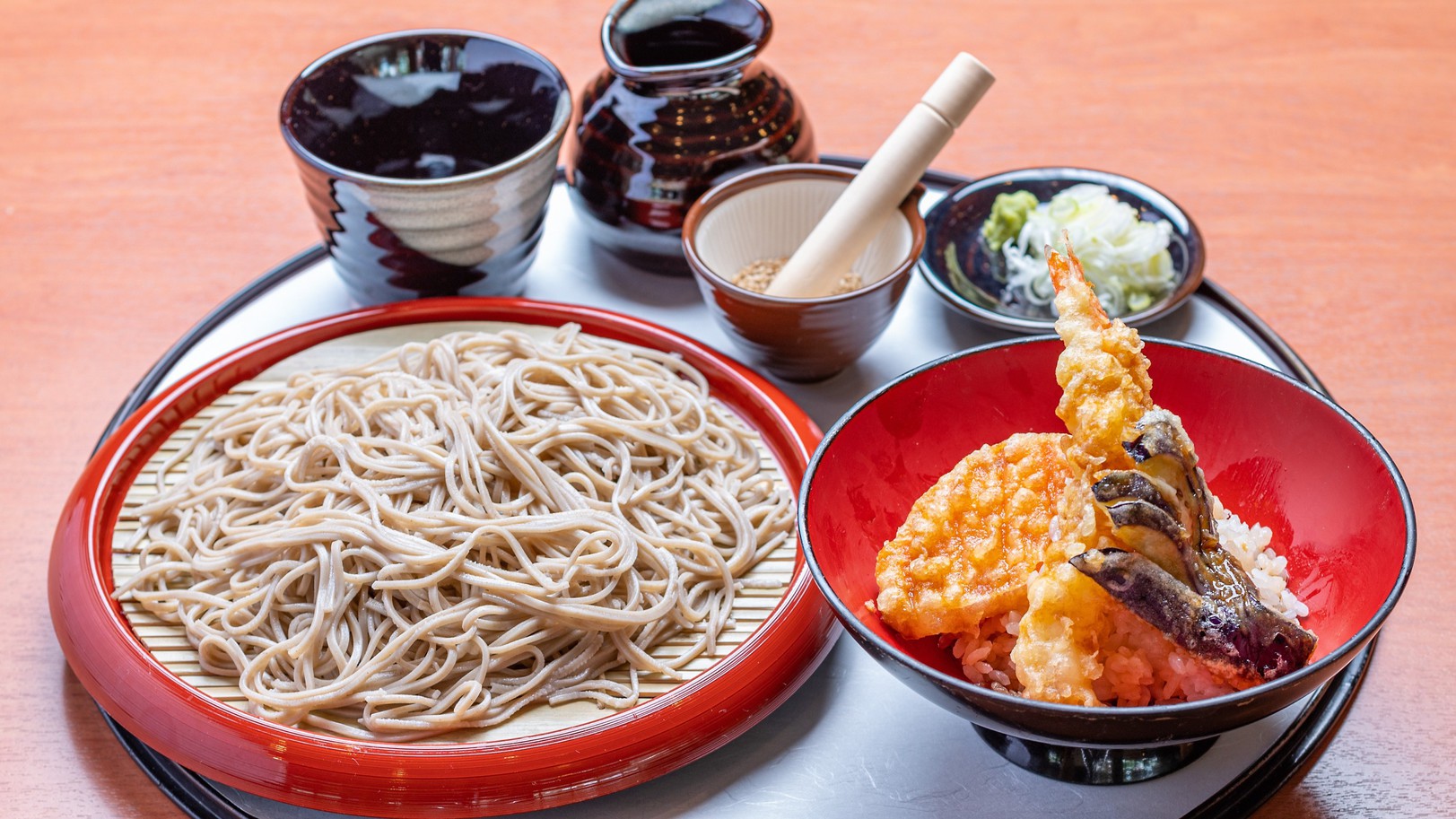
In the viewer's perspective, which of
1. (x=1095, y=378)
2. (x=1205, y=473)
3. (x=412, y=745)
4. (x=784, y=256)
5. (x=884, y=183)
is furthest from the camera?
(x=784, y=256)

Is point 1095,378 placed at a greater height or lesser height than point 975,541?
greater

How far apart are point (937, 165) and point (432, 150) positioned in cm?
113

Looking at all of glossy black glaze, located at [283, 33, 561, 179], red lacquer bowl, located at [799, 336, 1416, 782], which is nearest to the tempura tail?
red lacquer bowl, located at [799, 336, 1416, 782]

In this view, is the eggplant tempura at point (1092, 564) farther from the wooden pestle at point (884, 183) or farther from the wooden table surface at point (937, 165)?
the wooden pestle at point (884, 183)

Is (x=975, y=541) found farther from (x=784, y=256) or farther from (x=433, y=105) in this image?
(x=433, y=105)

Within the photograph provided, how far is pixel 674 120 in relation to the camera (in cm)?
222

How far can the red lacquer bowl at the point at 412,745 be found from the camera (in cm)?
144

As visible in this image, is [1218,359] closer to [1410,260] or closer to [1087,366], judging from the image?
[1087,366]

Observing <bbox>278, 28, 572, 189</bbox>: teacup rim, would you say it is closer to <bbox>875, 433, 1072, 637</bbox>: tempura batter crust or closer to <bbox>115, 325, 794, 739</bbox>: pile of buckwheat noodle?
<bbox>115, 325, 794, 739</bbox>: pile of buckwheat noodle

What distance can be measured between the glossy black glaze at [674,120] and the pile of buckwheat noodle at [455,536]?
38 cm

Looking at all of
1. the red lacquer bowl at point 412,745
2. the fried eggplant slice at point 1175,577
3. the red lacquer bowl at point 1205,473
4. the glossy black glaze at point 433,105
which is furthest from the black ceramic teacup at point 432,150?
the fried eggplant slice at point 1175,577

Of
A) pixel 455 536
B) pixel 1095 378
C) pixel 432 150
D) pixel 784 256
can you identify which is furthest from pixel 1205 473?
pixel 432 150

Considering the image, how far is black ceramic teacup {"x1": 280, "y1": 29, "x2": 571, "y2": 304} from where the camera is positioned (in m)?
2.09

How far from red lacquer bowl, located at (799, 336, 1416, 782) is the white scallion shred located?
0.53 metres
